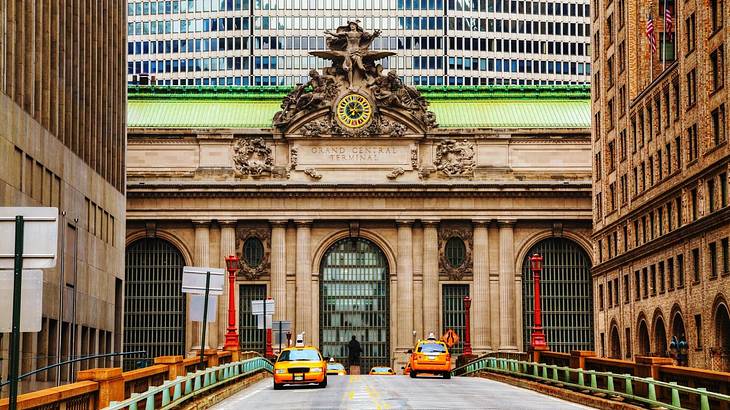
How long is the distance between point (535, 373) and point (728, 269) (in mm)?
12994

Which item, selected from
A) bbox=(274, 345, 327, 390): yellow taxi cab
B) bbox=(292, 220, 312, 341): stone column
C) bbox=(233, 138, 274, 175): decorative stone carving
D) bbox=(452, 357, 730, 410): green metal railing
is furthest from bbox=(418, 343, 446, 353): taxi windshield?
bbox=(233, 138, 274, 175): decorative stone carving

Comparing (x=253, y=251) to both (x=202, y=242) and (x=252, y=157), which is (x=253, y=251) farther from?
(x=252, y=157)

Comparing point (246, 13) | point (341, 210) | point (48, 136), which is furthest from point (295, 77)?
point (48, 136)

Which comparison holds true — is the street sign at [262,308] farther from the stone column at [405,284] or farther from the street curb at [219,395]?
the stone column at [405,284]

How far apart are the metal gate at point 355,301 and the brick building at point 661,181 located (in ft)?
53.3

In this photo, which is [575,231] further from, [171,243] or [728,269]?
[728,269]

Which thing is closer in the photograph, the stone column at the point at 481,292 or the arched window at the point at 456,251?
the stone column at the point at 481,292

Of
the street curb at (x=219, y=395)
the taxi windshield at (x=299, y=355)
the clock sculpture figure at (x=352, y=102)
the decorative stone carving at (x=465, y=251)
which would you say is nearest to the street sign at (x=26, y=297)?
the street curb at (x=219, y=395)

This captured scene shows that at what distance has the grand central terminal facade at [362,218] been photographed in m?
100

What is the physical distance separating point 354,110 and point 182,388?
2422 inches

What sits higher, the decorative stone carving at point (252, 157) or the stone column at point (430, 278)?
the decorative stone carving at point (252, 157)

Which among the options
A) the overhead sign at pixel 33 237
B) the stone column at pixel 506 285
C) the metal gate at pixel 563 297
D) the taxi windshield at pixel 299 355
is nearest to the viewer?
the overhead sign at pixel 33 237

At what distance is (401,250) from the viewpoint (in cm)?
10075

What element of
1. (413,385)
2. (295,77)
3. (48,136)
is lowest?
(413,385)
